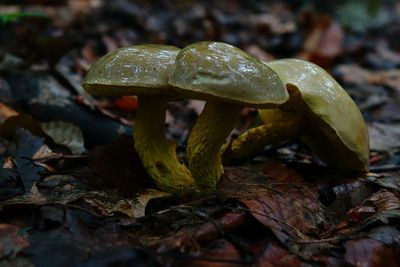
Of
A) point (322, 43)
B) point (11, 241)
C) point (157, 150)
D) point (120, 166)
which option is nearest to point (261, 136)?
point (157, 150)

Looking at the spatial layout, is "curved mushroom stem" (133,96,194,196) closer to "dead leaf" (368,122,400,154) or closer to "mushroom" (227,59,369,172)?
"mushroom" (227,59,369,172)

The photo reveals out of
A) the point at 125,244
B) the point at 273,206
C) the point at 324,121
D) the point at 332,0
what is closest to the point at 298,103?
the point at 324,121

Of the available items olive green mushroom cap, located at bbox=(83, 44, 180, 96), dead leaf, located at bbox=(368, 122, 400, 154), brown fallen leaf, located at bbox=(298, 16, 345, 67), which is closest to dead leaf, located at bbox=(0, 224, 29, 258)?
olive green mushroom cap, located at bbox=(83, 44, 180, 96)

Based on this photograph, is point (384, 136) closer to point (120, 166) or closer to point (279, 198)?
point (279, 198)

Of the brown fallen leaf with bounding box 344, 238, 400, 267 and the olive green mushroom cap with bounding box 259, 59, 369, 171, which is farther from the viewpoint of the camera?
the olive green mushroom cap with bounding box 259, 59, 369, 171

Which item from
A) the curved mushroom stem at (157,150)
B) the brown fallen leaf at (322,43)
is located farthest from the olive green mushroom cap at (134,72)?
the brown fallen leaf at (322,43)
